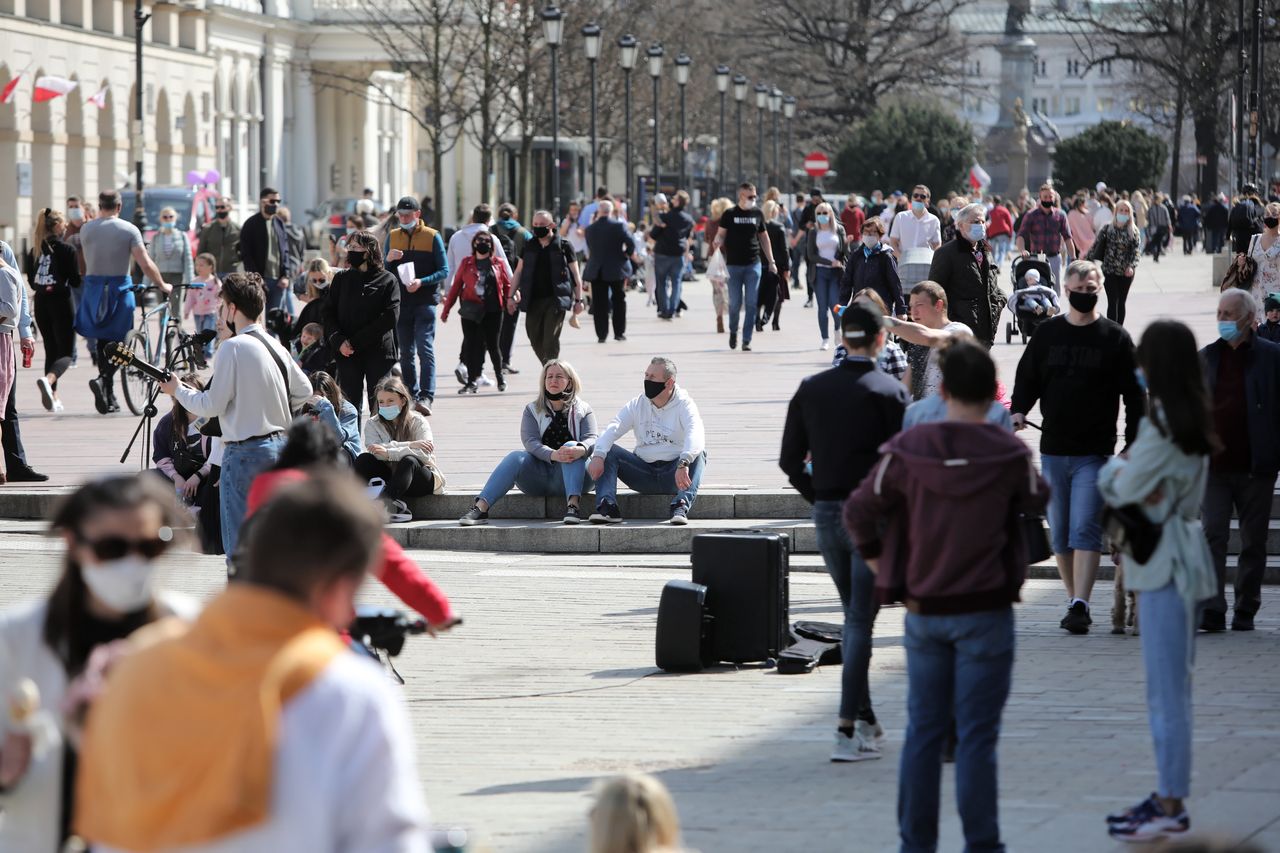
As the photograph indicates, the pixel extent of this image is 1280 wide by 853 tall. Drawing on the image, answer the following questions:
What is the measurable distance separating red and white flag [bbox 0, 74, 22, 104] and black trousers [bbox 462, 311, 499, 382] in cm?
3280

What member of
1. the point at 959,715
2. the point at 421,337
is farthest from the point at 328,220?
the point at 959,715

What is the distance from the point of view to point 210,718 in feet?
11.1

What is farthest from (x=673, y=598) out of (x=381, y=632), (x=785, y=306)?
(x=785, y=306)

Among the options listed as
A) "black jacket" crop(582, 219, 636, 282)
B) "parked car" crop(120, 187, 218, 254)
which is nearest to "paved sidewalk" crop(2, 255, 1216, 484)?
"black jacket" crop(582, 219, 636, 282)

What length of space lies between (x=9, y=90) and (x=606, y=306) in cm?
2800

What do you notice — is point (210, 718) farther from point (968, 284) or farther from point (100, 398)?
point (100, 398)

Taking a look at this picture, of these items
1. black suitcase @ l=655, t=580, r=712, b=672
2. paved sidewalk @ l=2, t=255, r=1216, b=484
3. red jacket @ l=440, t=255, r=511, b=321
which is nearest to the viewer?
black suitcase @ l=655, t=580, r=712, b=672

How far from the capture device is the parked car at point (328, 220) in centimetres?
5628

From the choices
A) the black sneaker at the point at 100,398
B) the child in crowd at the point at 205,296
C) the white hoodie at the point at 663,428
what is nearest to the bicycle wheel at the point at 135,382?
the black sneaker at the point at 100,398

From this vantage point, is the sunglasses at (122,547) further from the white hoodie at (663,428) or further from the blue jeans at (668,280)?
the blue jeans at (668,280)

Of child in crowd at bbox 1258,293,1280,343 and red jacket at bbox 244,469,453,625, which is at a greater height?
child in crowd at bbox 1258,293,1280,343

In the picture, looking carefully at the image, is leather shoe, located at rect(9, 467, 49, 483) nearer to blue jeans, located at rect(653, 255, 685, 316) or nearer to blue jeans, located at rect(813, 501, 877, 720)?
blue jeans, located at rect(813, 501, 877, 720)

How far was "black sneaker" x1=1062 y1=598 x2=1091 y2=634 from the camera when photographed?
10664mm

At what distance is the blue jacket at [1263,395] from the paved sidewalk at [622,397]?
15.4ft
